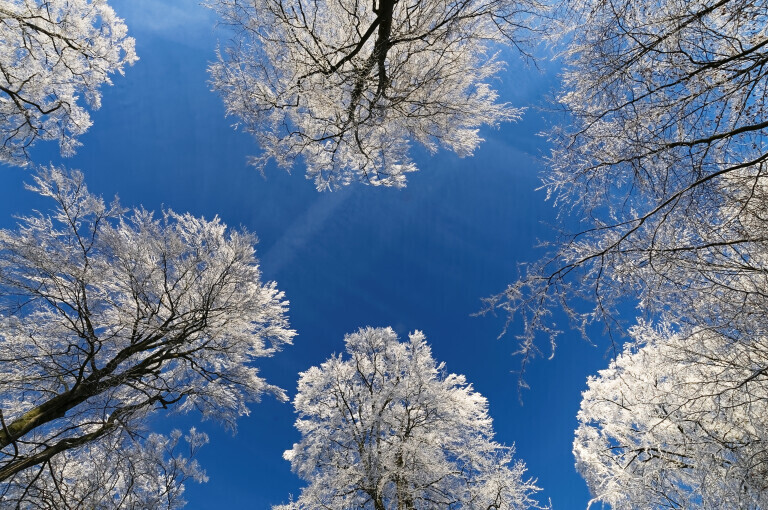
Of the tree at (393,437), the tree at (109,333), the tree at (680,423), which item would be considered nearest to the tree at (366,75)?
the tree at (109,333)

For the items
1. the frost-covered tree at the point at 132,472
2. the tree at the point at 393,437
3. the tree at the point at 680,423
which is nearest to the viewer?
the tree at the point at 680,423

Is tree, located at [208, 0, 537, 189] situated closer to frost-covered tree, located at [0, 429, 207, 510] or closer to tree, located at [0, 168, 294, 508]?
tree, located at [0, 168, 294, 508]

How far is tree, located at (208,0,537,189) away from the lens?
4.52m

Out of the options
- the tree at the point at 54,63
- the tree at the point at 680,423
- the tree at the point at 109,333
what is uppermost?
the tree at the point at 54,63

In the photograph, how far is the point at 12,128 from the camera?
20.7ft

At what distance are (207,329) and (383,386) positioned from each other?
5898 mm

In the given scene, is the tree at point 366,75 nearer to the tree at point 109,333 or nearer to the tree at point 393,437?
the tree at point 109,333

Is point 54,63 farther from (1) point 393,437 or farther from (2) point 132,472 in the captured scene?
(1) point 393,437

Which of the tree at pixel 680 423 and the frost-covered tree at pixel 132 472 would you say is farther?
the frost-covered tree at pixel 132 472

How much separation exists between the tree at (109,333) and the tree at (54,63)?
7.18ft

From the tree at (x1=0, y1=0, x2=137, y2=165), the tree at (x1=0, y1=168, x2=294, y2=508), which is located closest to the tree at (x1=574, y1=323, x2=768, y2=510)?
the tree at (x1=0, y1=168, x2=294, y2=508)

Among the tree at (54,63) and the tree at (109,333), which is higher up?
the tree at (54,63)

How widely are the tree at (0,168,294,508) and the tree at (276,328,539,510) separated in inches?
114

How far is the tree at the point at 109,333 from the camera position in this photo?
16.0 ft
